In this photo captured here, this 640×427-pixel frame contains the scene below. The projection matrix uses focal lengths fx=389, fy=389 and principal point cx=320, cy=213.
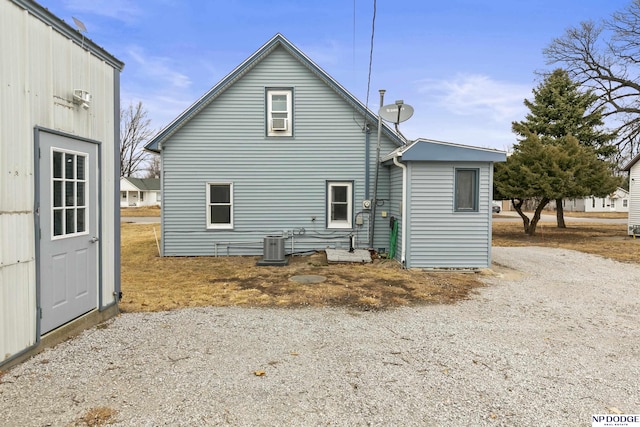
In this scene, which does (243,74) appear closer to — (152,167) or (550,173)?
(550,173)

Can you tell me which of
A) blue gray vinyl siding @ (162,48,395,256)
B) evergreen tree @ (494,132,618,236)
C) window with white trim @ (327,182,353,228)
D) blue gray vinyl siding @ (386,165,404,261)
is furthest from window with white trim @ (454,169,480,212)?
evergreen tree @ (494,132,618,236)

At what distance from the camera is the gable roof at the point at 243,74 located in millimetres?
11031

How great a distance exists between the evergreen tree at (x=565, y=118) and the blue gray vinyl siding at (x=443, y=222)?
56.9 ft

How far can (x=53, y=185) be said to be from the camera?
4.38 meters

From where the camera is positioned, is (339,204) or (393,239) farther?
(339,204)

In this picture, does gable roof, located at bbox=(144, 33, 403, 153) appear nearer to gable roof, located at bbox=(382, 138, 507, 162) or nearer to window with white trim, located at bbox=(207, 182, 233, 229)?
window with white trim, located at bbox=(207, 182, 233, 229)

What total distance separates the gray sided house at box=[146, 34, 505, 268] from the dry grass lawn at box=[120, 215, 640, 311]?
0.86m

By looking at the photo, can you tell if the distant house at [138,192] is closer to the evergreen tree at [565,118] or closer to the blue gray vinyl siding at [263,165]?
the blue gray vinyl siding at [263,165]

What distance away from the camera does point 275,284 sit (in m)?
8.06

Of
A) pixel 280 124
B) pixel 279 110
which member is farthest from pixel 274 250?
pixel 279 110

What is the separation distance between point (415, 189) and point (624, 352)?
5464 millimetres

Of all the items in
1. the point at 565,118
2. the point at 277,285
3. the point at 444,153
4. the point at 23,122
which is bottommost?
the point at 277,285

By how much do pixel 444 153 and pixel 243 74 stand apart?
617 centimetres

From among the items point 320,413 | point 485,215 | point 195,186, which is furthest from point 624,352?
point 195,186
